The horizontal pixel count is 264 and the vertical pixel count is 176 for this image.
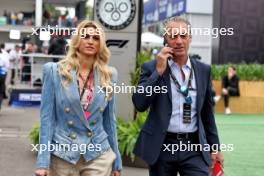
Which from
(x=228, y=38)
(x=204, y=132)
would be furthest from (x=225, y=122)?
(x=204, y=132)

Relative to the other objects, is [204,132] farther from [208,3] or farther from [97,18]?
[208,3]

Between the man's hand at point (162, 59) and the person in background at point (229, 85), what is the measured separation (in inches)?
665

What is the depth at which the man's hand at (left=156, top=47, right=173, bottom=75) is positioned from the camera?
4601 mm

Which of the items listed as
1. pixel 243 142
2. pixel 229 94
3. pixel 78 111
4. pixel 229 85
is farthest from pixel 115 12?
pixel 229 94

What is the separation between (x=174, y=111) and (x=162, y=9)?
33375 mm

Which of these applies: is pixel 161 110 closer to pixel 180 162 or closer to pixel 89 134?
pixel 180 162

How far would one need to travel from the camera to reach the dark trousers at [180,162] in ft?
15.4

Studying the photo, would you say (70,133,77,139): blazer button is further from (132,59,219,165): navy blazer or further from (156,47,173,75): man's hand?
(156,47,173,75): man's hand

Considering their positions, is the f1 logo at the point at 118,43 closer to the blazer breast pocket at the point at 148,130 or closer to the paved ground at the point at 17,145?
the paved ground at the point at 17,145

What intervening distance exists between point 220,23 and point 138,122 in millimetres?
16790

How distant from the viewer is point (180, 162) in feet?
15.5

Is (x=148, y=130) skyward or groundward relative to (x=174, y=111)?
groundward

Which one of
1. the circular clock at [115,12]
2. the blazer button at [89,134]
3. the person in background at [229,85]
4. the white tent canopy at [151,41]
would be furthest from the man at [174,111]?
the white tent canopy at [151,41]

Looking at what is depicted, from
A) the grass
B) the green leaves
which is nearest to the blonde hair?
the green leaves
